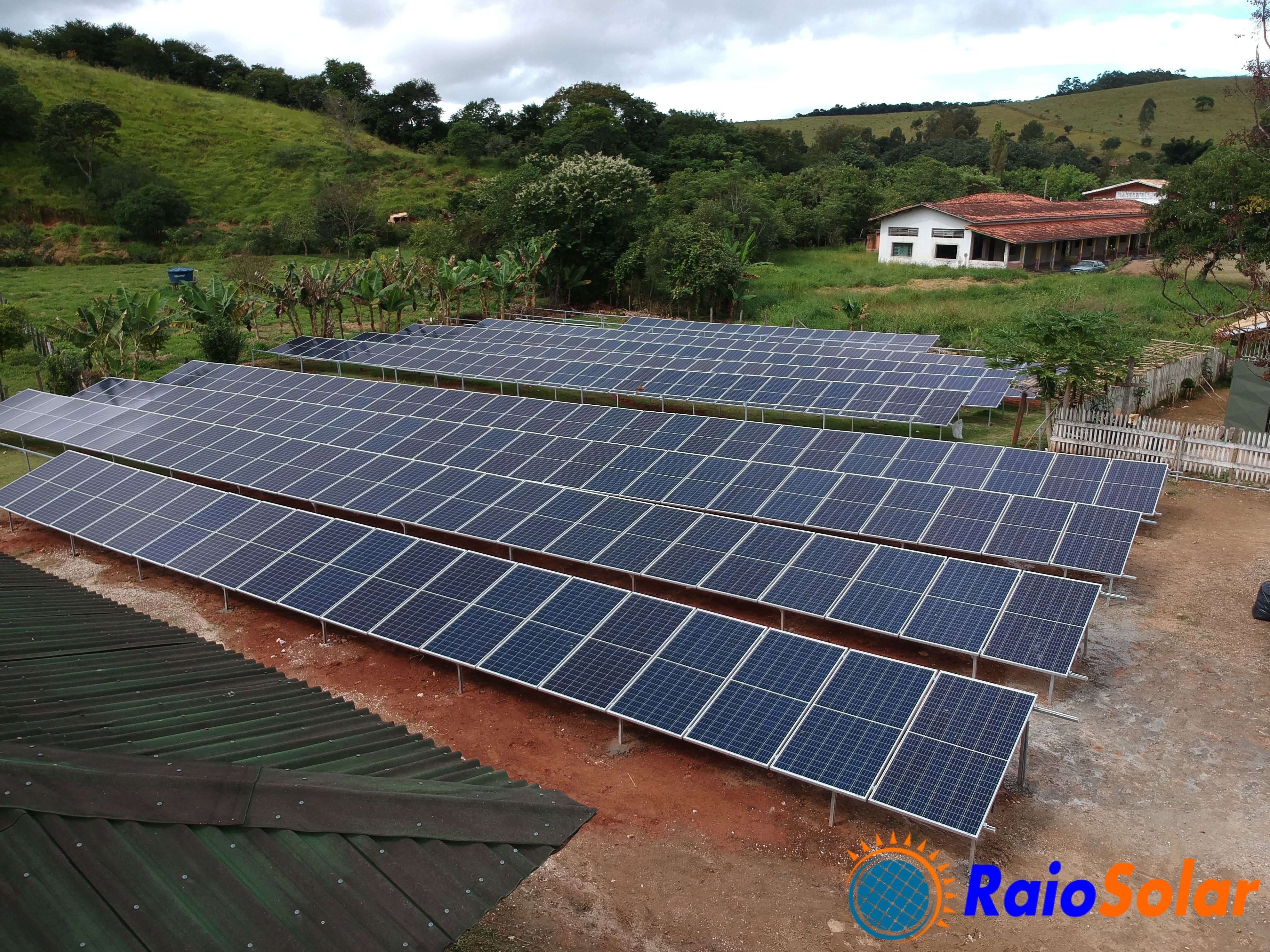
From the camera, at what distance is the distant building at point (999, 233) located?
61.7 m

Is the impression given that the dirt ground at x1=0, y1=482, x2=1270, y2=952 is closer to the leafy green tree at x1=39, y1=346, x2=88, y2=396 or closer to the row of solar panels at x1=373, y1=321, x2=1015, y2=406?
the row of solar panels at x1=373, y1=321, x2=1015, y2=406

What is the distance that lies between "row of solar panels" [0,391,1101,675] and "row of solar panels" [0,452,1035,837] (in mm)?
1724

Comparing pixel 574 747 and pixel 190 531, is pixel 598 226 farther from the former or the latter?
pixel 574 747

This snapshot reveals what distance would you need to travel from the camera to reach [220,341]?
3641cm

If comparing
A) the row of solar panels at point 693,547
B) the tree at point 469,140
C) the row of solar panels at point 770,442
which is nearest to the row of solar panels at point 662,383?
the row of solar panels at point 770,442

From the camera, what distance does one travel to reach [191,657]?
1012cm

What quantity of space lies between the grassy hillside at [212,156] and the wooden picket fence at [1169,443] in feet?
220

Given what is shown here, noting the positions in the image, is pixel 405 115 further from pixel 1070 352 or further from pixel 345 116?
pixel 1070 352

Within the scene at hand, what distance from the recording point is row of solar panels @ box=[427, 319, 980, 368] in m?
31.6

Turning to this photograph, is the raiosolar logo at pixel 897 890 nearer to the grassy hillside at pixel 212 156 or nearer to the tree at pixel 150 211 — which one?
the tree at pixel 150 211

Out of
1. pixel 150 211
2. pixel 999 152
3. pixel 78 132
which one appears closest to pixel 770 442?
pixel 150 211

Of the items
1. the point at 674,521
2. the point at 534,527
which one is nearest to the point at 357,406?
the point at 534,527

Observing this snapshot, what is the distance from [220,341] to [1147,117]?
15289 cm

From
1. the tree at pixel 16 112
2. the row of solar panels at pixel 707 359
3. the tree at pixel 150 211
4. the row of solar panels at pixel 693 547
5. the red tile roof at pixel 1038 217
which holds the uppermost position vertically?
the tree at pixel 16 112
